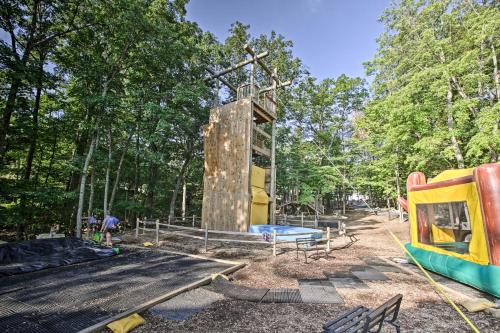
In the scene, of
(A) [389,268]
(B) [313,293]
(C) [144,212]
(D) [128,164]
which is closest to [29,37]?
(D) [128,164]

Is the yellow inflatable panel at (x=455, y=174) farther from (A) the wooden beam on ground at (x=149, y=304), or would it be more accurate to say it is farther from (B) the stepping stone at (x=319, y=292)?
(A) the wooden beam on ground at (x=149, y=304)

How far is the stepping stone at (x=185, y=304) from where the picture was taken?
173 inches

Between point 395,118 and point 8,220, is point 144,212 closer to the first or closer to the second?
point 8,220

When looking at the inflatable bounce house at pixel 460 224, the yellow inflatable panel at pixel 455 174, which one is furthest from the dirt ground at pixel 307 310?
the yellow inflatable panel at pixel 455 174

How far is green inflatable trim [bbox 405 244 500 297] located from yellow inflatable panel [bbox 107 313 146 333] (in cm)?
703

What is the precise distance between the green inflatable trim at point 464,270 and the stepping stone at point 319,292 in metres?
3.17

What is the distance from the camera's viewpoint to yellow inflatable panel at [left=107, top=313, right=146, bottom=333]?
3.72m

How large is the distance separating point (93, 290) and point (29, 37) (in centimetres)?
1416

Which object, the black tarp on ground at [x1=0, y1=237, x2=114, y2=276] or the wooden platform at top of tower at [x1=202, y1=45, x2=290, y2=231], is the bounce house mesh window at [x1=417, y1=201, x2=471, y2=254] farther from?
the black tarp on ground at [x1=0, y1=237, x2=114, y2=276]

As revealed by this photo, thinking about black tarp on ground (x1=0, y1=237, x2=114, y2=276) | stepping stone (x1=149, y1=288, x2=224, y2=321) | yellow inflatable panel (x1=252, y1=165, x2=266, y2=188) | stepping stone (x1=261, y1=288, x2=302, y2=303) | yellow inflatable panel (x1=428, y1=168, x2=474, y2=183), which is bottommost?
stepping stone (x1=149, y1=288, x2=224, y2=321)

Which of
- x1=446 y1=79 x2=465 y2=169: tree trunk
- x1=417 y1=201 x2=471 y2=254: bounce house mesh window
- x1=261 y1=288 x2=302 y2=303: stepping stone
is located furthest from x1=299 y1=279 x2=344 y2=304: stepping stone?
x1=446 y1=79 x2=465 y2=169: tree trunk

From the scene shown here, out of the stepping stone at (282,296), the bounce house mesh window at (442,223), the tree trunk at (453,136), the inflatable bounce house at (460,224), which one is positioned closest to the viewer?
the stepping stone at (282,296)

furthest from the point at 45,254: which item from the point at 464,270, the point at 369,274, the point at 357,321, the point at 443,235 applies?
the point at 443,235

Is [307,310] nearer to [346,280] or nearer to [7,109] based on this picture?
[346,280]
